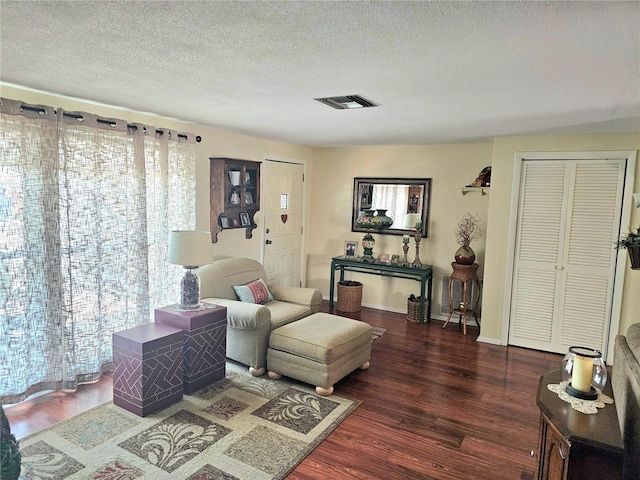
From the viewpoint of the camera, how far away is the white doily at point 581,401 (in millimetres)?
1800

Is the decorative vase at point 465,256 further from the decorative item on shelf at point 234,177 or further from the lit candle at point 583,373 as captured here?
the lit candle at point 583,373

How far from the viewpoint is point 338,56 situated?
6.41 feet

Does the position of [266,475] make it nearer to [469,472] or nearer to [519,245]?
[469,472]

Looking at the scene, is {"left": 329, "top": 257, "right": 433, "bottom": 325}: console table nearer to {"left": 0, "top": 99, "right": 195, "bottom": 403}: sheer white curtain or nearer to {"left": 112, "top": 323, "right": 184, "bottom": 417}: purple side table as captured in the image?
{"left": 0, "top": 99, "right": 195, "bottom": 403}: sheer white curtain

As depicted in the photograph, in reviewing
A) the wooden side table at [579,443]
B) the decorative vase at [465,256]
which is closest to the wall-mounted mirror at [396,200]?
the decorative vase at [465,256]

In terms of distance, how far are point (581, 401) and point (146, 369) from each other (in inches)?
101

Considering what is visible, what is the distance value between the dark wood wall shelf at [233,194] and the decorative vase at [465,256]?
2.44 m

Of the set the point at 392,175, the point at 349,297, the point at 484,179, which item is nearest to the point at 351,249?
the point at 349,297

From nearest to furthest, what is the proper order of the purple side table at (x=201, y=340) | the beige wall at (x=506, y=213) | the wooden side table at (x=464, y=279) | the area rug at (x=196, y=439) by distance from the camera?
the area rug at (x=196, y=439)
the purple side table at (x=201, y=340)
the beige wall at (x=506, y=213)
the wooden side table at (x=464, y=279)

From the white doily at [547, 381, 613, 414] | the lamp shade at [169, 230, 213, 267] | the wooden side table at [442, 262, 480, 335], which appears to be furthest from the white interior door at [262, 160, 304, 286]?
the white doily at [547, 381, 613, 414]

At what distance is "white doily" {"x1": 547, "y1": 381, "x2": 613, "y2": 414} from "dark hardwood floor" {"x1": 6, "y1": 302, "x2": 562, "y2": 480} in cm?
83

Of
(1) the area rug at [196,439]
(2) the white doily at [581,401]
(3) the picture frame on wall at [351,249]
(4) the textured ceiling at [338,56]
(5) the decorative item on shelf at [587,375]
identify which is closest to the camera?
(4) the textured ceiling at [338,56]

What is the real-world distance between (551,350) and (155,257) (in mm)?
4088

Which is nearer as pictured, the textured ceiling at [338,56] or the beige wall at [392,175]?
the textured ceiling at [338,56]
